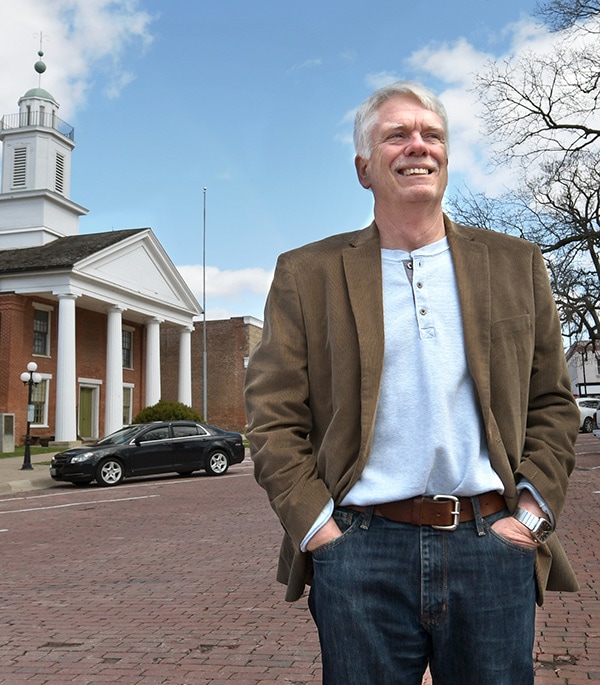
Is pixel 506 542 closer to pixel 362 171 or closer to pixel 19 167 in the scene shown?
pixel 362 171

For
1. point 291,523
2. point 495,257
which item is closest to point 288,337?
point 291,523

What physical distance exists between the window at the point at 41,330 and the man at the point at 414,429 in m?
35.2

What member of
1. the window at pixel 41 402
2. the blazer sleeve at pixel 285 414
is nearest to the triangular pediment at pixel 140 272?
the window at pixel 41 402

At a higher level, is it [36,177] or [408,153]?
[36,177]

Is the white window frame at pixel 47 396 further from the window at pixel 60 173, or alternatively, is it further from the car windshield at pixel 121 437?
the car windshield at pixel 121 437

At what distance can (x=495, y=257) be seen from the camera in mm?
2309

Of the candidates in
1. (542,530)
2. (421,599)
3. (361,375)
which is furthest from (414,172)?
(421,599)

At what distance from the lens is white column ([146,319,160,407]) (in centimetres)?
3997

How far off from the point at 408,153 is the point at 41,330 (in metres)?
36.0

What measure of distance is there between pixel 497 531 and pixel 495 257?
0.82 metres

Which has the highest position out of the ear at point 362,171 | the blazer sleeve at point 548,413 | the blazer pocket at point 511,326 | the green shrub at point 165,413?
the ear at point 362,171

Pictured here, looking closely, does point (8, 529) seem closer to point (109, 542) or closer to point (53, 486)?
point (109, 542)

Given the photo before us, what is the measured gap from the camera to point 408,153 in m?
2.27

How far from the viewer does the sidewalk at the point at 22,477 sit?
16.9m
